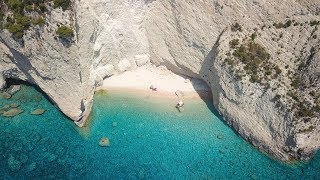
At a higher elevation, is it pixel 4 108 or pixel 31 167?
pixel 31 167

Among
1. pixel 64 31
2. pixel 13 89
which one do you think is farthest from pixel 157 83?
pixel 13 89

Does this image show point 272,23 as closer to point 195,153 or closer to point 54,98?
point 195,153

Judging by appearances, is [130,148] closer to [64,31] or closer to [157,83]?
[157,83]

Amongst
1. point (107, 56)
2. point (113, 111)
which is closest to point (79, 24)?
point (107, 56)

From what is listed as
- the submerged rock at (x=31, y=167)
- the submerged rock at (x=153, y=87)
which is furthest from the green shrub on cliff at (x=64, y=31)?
the submerged rock at (x=153, y=87)

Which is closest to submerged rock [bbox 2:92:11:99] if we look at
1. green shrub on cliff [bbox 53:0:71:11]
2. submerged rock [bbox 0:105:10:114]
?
submerged rock [bbox 0:105:10:114]

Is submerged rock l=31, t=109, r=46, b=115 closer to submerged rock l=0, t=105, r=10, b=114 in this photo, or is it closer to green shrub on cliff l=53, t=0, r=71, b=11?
submerged rock l=0, t=105, r=10, b=114
